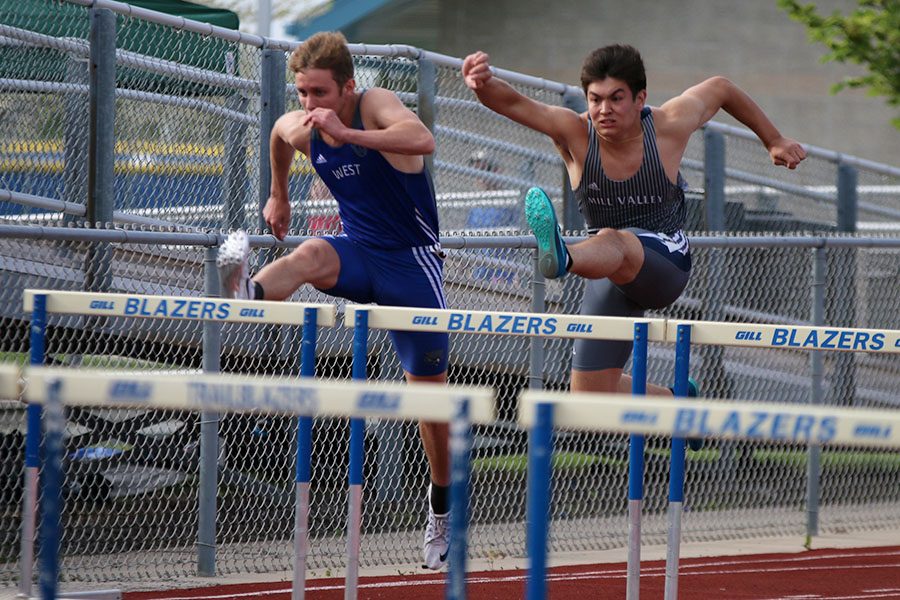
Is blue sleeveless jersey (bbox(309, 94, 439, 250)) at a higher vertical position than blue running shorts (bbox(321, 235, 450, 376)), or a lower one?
higher

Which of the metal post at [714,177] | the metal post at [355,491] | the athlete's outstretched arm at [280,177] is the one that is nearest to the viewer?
the metal post at [355,491]

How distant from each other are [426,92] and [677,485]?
391 centimetres

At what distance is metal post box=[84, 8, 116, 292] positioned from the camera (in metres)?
7.26

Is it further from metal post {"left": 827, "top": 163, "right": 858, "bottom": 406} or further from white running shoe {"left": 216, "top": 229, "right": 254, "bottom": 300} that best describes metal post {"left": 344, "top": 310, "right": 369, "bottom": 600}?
metal post {"left": 827, "top": 163, "right": 858, "bottom": 406}

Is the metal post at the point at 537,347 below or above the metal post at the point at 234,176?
below

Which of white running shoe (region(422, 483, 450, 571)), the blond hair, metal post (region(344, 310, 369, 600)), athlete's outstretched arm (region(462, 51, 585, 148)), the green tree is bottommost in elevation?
white running shoe (region(422, 483, 450, 571))

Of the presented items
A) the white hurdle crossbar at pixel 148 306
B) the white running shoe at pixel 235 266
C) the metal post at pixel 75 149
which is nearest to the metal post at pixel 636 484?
the white hurdle crossbar at pixel 148 306

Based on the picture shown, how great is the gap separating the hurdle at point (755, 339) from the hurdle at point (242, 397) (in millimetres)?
2221

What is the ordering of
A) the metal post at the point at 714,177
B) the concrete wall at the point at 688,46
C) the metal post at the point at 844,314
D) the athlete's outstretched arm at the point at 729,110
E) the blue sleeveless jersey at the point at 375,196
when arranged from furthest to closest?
the concrete wall at the point at 688,46 < the metal post at the point at 844,314 < the metal post at the point at 714,177 < the athlete's outstretched arm at the point at 729,110 < the blue sleeveless jersey at the point at 375,196

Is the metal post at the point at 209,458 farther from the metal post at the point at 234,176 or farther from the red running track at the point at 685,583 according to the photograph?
the metal post at the point at 234,176

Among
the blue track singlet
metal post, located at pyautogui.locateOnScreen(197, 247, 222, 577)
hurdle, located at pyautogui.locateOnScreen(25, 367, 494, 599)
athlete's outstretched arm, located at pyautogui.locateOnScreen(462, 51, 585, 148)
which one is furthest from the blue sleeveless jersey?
hurdle, located at pyautogui.locateOnScreen(25, 367, 494, 599)

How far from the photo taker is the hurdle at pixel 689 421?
2982 millimetres

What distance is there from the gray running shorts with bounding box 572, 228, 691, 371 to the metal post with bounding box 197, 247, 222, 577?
1940 millimetres

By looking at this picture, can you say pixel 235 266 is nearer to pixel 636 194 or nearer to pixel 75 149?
pixel 636 194
